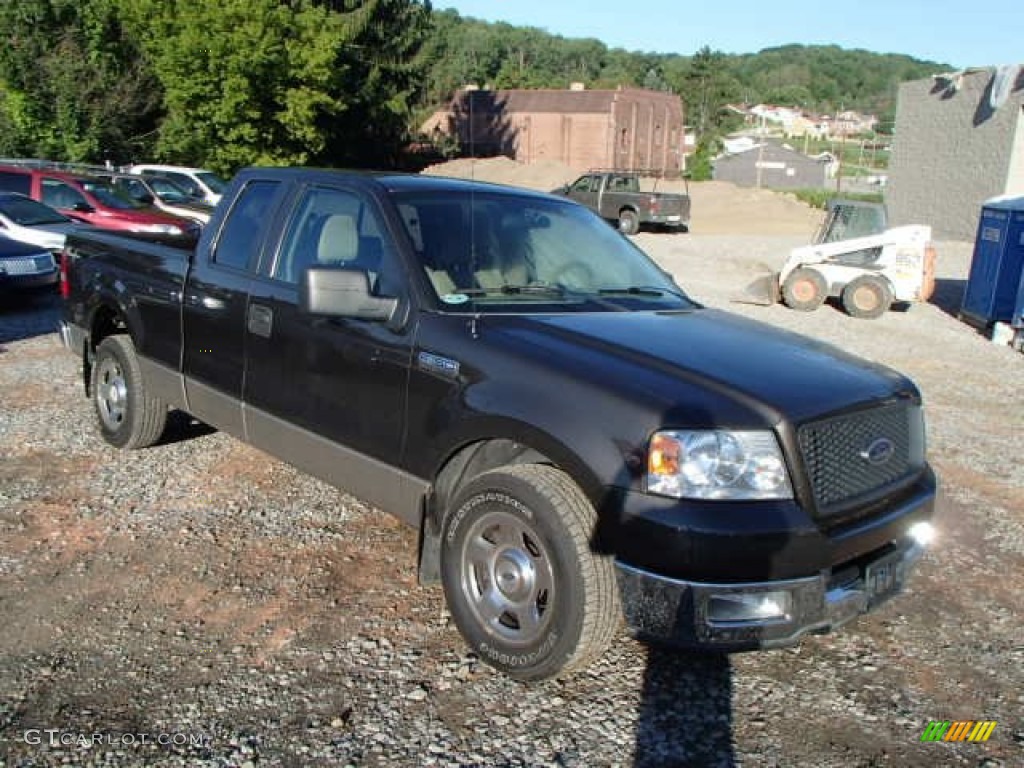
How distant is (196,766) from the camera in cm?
292

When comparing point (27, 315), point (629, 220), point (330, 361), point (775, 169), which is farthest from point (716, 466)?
point (775, 169)

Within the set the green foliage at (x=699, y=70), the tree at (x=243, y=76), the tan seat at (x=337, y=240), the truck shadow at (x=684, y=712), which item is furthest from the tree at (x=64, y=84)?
the green foliage at (x=699, y=70)

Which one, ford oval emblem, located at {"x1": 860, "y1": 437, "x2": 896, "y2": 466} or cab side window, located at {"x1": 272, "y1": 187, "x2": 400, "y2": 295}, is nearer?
ford oval emblem, located at {"x1": 860, "y1": 437, "x2": 896, "y2": 466}

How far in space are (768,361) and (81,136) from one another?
103ft

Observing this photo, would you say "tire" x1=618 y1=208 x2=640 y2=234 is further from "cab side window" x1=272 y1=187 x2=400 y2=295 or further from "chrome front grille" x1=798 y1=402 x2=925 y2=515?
"chrome front grille" x1=798 y1=402 x2=925 y2=515

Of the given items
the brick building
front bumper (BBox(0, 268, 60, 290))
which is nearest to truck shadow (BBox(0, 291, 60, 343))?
front bumper (BBox(0, 268, 60, 290))

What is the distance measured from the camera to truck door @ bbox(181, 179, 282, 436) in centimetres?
472

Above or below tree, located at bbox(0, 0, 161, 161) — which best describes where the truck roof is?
below

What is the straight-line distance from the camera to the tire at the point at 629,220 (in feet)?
89.8

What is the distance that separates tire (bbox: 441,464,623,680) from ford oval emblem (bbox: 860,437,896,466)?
1091mm

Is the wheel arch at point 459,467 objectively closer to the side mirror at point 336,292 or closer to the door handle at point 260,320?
the side mirror at point 336,292

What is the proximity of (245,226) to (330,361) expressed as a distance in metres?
1.23

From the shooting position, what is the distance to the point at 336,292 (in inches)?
145

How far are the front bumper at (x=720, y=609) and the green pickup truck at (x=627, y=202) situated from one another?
24.7 m
